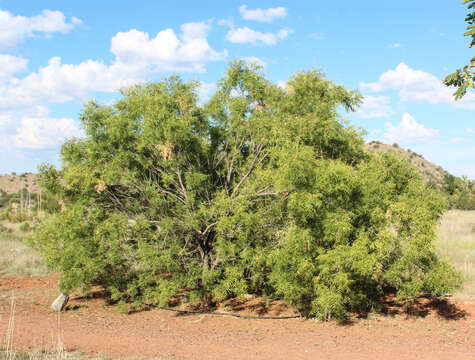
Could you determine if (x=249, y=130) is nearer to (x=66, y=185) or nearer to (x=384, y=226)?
(x=384, y=226)

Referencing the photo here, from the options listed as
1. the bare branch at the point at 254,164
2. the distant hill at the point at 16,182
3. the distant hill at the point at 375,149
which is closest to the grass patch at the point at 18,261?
the bare branch at the point at 254,164

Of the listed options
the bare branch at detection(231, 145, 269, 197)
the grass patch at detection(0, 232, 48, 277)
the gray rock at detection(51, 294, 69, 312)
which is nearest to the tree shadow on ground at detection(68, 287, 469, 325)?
the gray rock at detection(51, 294, 69, 312)

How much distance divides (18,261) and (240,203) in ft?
41.9

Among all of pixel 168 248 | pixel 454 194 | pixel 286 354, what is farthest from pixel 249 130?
pixel 454 194

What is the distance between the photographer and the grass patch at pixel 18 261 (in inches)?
717

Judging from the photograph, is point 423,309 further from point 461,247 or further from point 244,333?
point 461,247

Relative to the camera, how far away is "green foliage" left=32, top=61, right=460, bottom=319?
10.9m

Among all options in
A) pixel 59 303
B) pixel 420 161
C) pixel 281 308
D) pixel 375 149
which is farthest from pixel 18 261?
pixel 420 161

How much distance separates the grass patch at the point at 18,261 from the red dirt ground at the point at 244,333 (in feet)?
14.0

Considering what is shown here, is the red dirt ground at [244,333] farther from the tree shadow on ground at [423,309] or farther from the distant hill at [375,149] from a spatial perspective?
the distant hill at [375,149]

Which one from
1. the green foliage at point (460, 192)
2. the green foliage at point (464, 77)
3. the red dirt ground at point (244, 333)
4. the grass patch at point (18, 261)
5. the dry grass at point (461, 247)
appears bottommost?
the red dirt ground at point (244, 333)

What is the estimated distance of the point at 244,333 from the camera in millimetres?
11062

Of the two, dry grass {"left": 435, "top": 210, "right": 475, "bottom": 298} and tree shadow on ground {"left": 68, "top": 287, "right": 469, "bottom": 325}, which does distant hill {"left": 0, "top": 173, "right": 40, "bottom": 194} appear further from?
dry grass {"left": 435, "top": 210, "right": 475, "bottom": 298}

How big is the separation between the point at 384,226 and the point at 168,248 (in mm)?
6028
